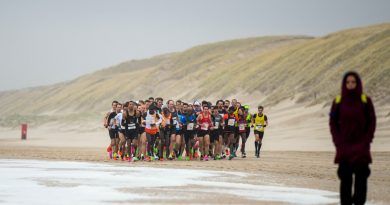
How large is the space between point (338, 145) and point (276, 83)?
2843 inches

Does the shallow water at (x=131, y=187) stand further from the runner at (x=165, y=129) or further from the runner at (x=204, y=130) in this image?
the runner at (x=204, y=130)

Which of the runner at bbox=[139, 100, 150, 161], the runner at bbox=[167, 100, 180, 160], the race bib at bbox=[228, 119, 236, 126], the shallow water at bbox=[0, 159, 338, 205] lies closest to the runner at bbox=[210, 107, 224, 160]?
the race bib at bbox=[228, 119, 236, 126]

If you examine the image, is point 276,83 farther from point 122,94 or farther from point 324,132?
point 122,94

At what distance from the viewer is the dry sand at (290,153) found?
18266 millimetres

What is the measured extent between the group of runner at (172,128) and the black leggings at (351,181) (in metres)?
15.0

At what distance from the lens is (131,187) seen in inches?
612

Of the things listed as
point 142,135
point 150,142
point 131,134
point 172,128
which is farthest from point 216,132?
point 131,134

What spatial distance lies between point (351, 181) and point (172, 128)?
52.6 ft

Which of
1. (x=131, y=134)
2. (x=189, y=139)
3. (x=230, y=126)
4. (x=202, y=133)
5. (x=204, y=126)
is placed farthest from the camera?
(x=230, y=126)

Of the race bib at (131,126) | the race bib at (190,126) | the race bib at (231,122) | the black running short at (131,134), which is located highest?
the race bib at (231,122)

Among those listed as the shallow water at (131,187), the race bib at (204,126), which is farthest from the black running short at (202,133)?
the shallow water at (131,187)

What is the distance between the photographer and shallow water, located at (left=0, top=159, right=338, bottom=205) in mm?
13445

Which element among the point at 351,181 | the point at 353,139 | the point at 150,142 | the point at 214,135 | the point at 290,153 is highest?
the point at 214,135

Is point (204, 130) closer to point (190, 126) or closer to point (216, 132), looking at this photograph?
point (190, 126)
